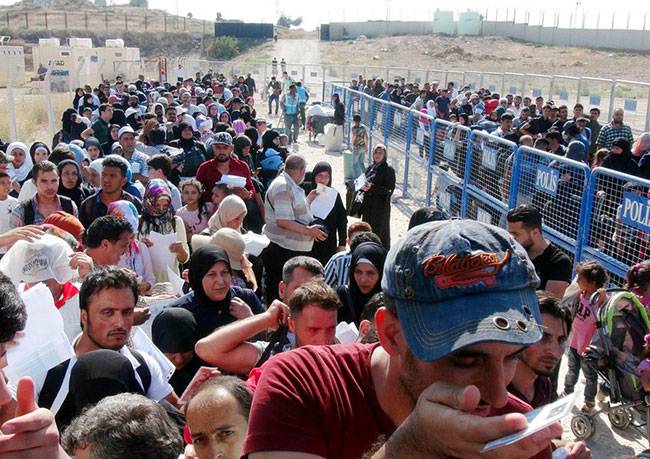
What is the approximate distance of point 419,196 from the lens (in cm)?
1590

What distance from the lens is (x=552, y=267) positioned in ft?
17.4

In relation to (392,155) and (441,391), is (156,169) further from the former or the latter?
(392,155)

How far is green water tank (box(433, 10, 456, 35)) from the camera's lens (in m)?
82.9

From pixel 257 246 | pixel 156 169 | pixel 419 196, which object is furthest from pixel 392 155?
pixel 257 246

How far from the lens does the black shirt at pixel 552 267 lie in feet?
17.4

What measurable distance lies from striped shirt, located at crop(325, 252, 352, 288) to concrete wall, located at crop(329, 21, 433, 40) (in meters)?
81.2

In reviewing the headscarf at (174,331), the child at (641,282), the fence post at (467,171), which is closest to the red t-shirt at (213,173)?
the fence post at (467,171)

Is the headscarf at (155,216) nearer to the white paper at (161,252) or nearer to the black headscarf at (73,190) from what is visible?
the white paper at (161,252)

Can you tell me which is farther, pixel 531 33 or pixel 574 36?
pixel 531 33

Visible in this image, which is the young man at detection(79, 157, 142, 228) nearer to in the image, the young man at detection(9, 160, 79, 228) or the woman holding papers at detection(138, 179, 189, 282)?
the young man at detection(9, 160, 79, 228)

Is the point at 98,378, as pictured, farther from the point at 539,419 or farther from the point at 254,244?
the point at 254,244

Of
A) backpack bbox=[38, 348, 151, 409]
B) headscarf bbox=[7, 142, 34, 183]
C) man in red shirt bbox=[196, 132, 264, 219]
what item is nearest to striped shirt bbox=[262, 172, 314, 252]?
man in red shirt bbox=[196, 132, 264, 219]

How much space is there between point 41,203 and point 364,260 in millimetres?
2956

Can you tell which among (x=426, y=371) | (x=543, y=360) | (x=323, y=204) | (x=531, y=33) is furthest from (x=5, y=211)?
(x=531, y=33)
